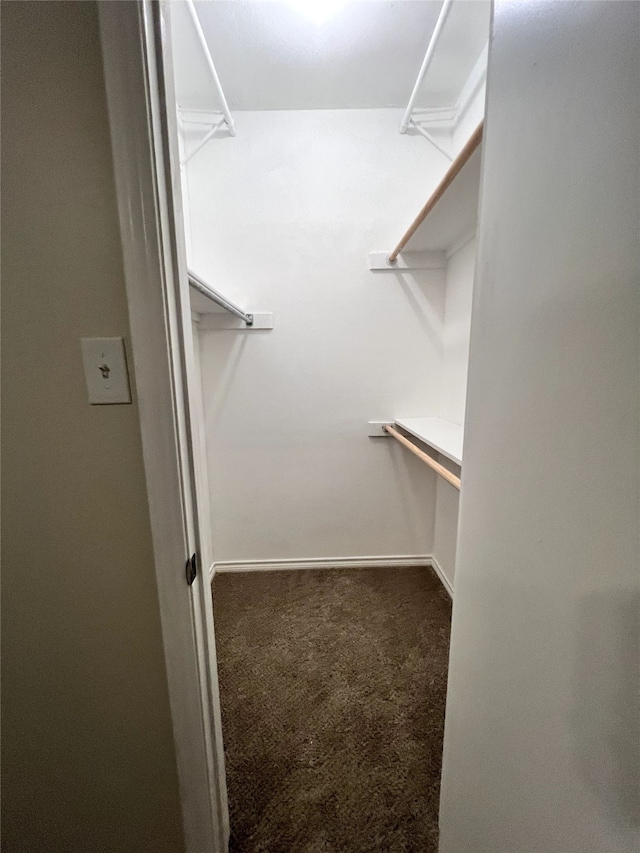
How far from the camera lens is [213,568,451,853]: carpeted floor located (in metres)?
0.94

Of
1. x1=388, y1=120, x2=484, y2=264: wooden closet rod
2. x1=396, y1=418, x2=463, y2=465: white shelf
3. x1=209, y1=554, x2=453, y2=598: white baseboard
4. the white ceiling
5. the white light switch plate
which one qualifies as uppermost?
the white ceiling

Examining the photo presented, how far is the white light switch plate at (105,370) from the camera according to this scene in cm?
54

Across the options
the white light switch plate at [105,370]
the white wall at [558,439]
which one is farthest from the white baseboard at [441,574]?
the white light switch plate at [105,370]

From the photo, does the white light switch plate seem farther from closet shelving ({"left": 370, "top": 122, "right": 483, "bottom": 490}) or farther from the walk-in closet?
closet shelving ({"left": 370, "top": 122, "right": 483, "bottom": 490})

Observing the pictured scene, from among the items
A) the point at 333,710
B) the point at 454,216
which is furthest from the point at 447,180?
the point at 333,710

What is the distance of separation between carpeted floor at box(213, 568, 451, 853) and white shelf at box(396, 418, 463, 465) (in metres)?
0.97

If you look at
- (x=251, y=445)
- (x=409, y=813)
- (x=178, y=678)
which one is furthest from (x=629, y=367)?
(x=251, y=445)

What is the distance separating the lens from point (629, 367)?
313 millimetres

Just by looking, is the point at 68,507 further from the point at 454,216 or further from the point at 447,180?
the point at 454,216

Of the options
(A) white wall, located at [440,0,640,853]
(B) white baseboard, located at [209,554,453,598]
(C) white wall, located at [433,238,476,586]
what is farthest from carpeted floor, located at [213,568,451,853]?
(A) white wall, located at [440,0,640,853]

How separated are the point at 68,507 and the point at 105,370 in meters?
0.27

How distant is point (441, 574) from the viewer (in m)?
1.98

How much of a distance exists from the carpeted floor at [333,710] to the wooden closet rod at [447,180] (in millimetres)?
1776

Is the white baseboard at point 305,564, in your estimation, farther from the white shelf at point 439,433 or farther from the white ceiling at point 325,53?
the white ceiling at point 325,53
